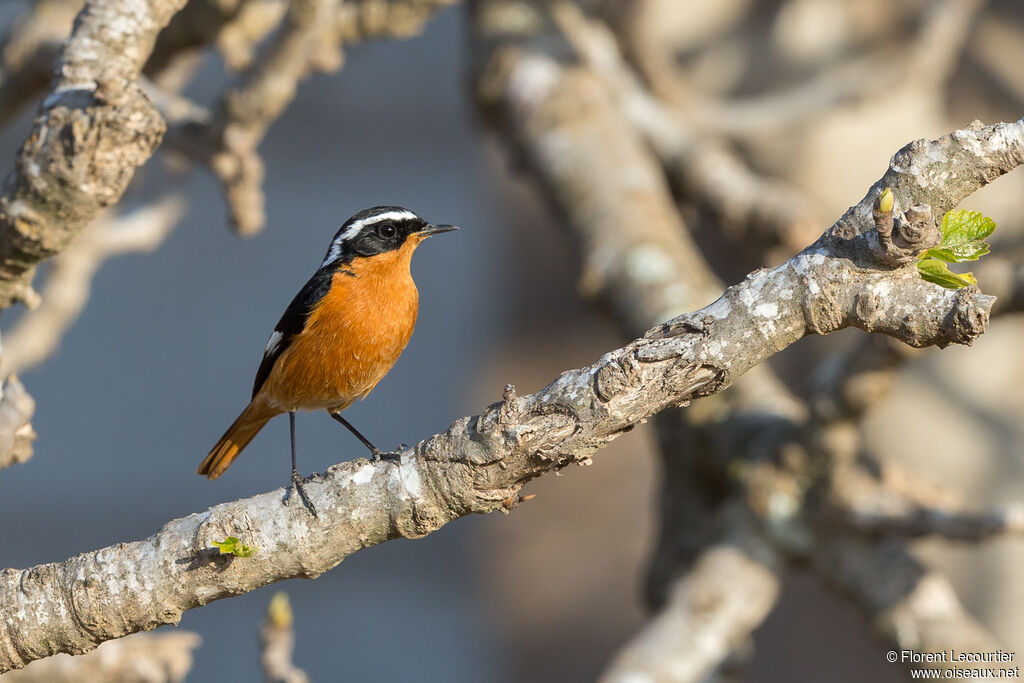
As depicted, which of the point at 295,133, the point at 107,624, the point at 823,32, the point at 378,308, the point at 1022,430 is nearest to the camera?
the point at 107,624

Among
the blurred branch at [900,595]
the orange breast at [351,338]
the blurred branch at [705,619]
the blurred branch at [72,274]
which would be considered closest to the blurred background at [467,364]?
the blurred branch at [72,274]

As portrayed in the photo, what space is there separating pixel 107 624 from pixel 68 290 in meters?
2.67

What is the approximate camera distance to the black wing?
3.09m

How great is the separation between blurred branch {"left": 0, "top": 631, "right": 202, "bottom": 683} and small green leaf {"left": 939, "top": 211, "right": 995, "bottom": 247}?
2300 mm

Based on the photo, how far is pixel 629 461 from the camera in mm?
6547

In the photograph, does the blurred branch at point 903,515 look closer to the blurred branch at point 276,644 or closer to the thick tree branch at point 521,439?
the thick tree branch at point 521,439

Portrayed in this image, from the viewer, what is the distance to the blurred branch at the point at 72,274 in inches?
167

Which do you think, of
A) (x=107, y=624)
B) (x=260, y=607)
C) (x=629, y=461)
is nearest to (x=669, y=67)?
(x=629, y=461)

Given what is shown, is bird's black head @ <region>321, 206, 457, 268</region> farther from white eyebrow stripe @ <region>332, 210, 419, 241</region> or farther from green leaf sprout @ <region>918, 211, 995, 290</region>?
green leaf sprout @ <region>918, 211, 995, 290</region>

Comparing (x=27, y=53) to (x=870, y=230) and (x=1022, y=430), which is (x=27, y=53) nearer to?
(x=870, y=230)

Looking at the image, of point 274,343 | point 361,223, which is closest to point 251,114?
point 361,223

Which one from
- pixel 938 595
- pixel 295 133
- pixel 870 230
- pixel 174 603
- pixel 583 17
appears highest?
pixel 295 133

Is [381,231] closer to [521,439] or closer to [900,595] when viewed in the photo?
[521,439]

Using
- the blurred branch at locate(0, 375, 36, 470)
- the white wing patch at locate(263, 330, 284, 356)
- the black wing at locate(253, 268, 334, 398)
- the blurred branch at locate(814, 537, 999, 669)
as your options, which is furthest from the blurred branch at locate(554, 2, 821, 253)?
the blurred branch at locate(0, 375, 36, 470)
